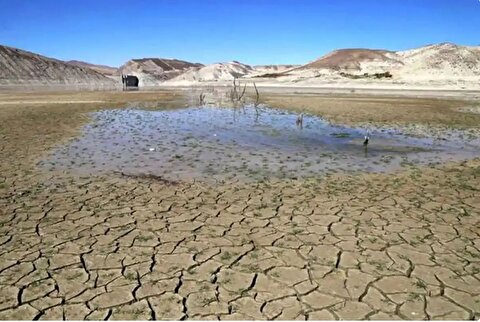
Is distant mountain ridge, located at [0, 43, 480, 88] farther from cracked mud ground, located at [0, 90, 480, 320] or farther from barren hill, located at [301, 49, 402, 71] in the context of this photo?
cracked mud ground, located at [0, 90, 480, 320]

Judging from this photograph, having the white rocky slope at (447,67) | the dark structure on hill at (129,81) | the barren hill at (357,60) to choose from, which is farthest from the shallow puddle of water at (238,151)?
the dark structure on hill at (129,81)

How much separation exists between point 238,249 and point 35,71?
10405 cm

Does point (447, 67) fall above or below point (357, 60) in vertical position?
below

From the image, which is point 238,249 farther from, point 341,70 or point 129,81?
point 129,81

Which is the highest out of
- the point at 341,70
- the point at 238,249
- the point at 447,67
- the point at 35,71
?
the point at 35,71

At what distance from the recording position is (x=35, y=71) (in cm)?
9231

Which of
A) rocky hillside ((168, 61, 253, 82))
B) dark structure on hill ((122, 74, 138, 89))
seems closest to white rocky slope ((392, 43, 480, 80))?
dark structure on hill ((122, 74, 138, 89))

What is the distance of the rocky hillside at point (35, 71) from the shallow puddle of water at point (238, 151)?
279ft

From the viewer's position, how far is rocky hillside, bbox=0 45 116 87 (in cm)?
8575

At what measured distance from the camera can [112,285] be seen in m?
3.86

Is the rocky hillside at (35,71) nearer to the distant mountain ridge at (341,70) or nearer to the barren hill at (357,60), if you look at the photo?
the distant mountain ridge at (341,70)

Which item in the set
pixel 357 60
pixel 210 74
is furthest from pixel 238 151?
pixel 210 74

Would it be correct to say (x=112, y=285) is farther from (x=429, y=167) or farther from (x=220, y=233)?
(x=429, y=167)

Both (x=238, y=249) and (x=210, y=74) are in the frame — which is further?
(x=210, y=74)
